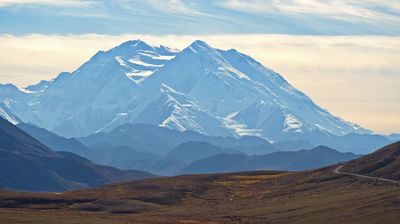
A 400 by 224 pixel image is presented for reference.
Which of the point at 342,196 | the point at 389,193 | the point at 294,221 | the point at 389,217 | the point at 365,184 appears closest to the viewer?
the point at 389,217

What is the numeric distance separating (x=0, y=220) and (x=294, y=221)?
50.4 metres

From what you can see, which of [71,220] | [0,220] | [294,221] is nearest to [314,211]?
[294,221]

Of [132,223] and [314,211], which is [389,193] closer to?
[314,211]

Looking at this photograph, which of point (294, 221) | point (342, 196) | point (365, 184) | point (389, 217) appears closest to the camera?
point (389, 217)

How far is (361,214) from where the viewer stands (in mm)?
153500

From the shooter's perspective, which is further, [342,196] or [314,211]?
[342,196]

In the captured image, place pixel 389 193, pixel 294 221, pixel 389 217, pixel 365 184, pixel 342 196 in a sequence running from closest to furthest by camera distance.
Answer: pixel 389 217 < pixel 294 221 < pixel 389 193 < pixel 342 196 < pixel 365 184

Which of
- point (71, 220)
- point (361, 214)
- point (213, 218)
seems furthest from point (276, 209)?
point (71, 220)

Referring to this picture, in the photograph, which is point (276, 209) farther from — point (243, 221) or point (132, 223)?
point (132, 223)

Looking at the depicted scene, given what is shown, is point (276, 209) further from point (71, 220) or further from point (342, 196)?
point (71, 220)

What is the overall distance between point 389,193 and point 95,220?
5453cm

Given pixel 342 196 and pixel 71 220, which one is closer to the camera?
pixel 71 220

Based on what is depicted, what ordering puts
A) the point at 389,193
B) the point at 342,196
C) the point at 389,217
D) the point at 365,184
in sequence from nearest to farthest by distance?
1. the point at 389,217
2. the point at 389,193
3. the point at 342,196
4. the point at 365,184

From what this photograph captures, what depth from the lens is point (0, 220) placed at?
155625 millimetres
